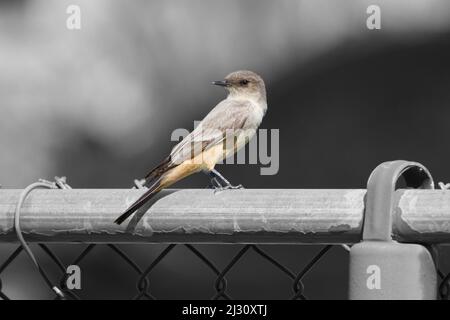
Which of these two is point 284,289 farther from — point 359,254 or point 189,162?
point 359,254

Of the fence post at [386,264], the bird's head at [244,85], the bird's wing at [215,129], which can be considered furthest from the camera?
the bird's head at [244,85]

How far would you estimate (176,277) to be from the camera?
272 inches

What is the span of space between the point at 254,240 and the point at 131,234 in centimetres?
27

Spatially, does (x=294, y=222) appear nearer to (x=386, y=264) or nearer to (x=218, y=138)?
(x=386, y=264)

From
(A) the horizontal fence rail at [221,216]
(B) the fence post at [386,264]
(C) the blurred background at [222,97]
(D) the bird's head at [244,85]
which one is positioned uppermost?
(C) the blurred background at [222,97]

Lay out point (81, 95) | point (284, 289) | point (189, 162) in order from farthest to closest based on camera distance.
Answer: point (81, 95) → point (284, 289) → point (189, 162)

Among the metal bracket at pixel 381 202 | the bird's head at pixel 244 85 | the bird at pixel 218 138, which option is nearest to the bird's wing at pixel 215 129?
the bird at pixel 218 138

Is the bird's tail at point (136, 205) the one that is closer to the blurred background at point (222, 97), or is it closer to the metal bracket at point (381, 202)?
the metal bracket at point (381, 202)

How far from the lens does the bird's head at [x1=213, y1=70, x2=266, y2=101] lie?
4.84 meters

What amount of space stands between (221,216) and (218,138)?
136cm

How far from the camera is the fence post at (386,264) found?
2.40 meters

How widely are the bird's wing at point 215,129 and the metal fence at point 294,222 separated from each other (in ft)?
2.06

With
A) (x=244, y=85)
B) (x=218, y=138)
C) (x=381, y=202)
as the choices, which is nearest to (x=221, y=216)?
(x=381, y=202)
